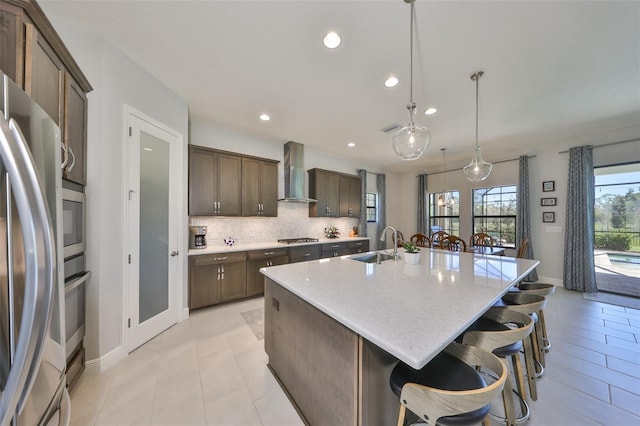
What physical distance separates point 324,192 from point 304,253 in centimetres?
150

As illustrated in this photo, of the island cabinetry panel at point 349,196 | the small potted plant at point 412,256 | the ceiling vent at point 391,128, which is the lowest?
the small potted plant at point 412,256

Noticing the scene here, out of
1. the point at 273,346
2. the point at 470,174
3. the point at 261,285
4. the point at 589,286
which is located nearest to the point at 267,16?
the point at 273,346

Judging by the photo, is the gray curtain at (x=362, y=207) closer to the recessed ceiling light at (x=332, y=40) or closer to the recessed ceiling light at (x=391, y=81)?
the recessed ceiling light at (x=391, y=81)

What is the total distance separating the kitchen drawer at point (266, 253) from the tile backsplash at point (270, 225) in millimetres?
596

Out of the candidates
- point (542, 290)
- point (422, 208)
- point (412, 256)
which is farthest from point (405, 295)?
point (422, 208)

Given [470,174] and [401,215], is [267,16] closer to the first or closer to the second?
[470,174]

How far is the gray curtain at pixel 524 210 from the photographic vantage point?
15.2ft

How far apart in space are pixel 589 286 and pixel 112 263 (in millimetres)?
6976

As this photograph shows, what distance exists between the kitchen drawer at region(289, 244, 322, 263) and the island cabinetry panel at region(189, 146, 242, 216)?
1.20 meters

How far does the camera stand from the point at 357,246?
A: 5195 millimetres

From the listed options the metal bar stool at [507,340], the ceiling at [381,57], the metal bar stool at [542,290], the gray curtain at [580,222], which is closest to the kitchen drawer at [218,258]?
the ceiling at [381,57]

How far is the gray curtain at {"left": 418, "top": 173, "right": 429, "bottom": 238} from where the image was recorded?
6.35 meters

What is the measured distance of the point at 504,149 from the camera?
4875 mm

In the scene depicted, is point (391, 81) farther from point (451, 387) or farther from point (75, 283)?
point (75, 283)
